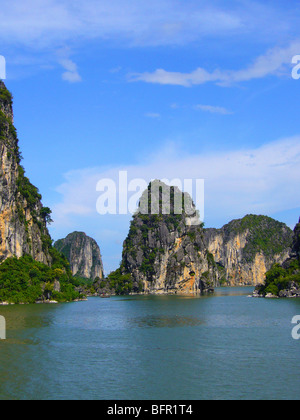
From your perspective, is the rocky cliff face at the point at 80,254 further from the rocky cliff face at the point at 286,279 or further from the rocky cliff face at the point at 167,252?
the rocky cliff face at the point at 286,279

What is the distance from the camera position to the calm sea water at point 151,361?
1984 centimetres

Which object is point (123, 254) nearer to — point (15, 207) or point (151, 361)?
point (15, 207)

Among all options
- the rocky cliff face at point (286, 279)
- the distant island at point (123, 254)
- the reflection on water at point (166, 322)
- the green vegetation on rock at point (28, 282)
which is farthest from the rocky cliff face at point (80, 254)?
the reflection on water at point (166, 322)

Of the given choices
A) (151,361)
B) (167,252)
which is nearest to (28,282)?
(151,361)

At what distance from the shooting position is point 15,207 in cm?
7694

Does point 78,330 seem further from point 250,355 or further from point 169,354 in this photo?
point 250,355

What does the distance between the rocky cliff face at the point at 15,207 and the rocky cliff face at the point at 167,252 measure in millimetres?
35318

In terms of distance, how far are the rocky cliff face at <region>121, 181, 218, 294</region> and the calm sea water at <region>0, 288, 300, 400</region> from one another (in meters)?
73.5

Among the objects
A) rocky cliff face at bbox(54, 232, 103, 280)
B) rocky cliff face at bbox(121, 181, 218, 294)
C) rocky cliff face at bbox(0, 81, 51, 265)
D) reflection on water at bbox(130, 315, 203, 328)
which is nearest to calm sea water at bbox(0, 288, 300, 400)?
reflection on water at bbox(130, 315, 203, 328)

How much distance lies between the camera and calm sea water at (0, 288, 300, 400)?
65.1 ft

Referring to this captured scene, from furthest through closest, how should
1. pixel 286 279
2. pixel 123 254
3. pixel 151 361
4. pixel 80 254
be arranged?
pixel 80 254 → pixel 123 254 → pixel 286 279 → pixel 151 361

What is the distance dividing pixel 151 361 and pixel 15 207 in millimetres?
56929

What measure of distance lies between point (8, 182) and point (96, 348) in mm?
51226

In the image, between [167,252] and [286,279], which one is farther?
[167,252]
